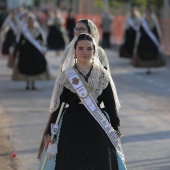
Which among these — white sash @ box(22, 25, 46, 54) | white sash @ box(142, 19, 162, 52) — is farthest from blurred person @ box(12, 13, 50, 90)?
white sash @ box(142, 19, 162, 52)

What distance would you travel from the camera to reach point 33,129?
11.1 m

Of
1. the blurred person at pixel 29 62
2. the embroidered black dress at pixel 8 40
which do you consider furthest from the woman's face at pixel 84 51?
the embroidered black dress at pixel 8 40

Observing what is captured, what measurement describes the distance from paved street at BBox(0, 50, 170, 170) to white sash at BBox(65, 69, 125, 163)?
218cm

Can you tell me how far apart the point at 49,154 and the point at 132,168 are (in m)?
2.33

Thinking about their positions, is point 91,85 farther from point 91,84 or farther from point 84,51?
point 84,51

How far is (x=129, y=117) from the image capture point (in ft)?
40.5

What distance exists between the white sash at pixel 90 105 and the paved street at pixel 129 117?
2.18m

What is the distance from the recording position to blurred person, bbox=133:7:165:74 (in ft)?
65.2

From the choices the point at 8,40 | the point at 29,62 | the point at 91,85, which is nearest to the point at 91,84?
the point at 91,85

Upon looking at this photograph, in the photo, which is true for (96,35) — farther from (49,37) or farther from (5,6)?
(5,6)

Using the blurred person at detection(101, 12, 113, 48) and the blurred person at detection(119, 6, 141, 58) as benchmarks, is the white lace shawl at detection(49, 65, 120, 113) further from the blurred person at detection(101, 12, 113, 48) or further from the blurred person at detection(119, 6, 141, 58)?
the blurred person at detection(101, 12, 113, 48)

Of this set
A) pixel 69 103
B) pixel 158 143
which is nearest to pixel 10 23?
pixel 158 143

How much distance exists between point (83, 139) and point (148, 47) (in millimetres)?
14315

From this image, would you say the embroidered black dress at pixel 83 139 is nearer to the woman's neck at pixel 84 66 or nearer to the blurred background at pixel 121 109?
the woman's neck at pixel 84 66
